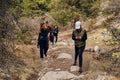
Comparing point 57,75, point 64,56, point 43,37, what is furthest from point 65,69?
point 64,56

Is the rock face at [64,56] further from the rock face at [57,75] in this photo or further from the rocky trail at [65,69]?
the rock face at [57,75]

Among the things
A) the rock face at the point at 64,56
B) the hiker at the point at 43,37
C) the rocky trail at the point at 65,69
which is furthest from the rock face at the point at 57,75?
the rock face at the point at 64,56

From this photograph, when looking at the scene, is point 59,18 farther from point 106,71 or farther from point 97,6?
point 106,71

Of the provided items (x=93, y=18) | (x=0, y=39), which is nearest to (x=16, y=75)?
(x=0, y=39)

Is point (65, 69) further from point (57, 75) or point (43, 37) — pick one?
point (43, 37)

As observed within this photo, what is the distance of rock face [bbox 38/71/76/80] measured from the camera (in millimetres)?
11250

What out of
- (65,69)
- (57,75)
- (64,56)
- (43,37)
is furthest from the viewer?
(64,56)

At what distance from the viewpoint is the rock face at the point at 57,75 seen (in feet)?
36.9

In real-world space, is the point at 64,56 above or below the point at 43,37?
below

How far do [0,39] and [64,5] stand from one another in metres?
21.8

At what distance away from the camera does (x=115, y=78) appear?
941 cm

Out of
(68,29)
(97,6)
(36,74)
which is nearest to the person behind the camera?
(36,74)

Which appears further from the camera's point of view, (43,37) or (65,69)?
(43,37)

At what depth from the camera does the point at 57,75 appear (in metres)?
11.5
